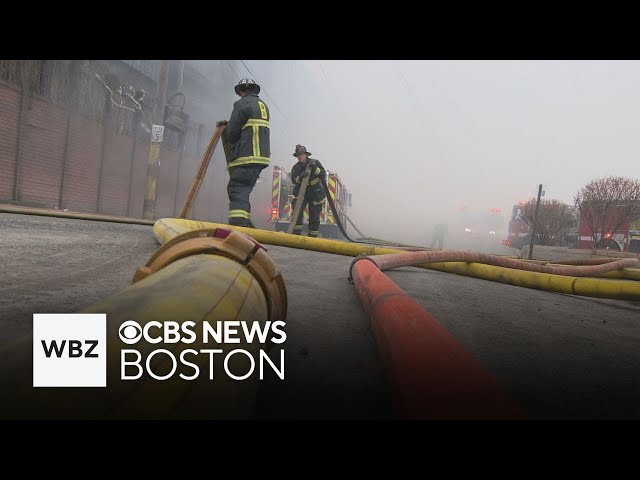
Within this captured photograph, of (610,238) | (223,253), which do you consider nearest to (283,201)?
(610,238)

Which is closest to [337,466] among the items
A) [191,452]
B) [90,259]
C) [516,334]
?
[191,452]

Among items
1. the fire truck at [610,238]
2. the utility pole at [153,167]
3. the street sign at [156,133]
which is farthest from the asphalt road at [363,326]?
the fire truck at [610,238]

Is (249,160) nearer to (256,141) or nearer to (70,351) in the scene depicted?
(256,141)

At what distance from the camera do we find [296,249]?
4.88 m

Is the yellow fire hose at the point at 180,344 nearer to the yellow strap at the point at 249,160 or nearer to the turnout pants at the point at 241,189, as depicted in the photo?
the turnout pants at the point at 241,189

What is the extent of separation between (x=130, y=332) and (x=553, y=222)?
66.2 ft

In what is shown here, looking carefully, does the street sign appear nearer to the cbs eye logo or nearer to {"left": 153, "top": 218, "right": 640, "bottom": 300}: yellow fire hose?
{"left": 153, "top": 218, "right": 640, "bottom": 300}: yellow fire hose

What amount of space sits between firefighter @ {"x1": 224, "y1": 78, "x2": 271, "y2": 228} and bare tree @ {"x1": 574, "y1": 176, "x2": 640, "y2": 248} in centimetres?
1463

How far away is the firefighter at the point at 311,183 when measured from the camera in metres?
7.79

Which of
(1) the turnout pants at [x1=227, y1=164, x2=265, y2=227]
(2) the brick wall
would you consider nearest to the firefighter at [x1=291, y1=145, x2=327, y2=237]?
(1) the turnout pants at [x1=227, y1=164, x2=265, y2=227]

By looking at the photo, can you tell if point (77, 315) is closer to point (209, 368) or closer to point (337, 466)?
point (209, 368)

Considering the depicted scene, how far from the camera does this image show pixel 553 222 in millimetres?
18078

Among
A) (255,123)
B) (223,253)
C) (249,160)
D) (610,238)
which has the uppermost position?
(255,123)
